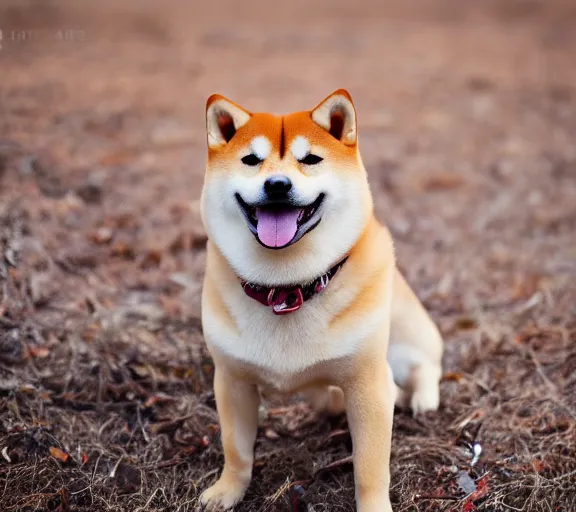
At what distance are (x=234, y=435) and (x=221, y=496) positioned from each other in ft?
0.90

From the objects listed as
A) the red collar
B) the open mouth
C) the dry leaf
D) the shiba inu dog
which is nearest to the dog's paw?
the shiba inu dog

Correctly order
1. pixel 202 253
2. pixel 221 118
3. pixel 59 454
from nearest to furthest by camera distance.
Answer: pixel 221 118, pixel 59 454, pixel 202 253

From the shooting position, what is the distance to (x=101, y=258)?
14.8 feet

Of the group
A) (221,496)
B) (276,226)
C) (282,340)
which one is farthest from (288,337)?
(221,496)

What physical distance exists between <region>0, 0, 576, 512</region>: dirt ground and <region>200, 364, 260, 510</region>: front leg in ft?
0.36

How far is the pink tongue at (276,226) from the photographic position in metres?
2.20

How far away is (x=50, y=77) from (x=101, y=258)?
4.44 metres

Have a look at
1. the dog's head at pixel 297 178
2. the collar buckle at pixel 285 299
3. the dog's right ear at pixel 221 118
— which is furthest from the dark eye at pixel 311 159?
the collar buckle at pixel 285 299

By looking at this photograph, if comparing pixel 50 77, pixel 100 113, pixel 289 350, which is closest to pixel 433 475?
pixel 289 350

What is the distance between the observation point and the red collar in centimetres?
237

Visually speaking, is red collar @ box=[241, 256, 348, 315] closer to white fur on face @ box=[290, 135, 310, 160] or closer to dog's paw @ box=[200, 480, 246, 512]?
white fur on face @ box=[290, 135, 310, 160]

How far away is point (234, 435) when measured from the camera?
265cm

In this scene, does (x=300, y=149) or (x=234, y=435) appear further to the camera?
(x=234, y=435)

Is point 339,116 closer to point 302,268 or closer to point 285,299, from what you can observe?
point 302,268
